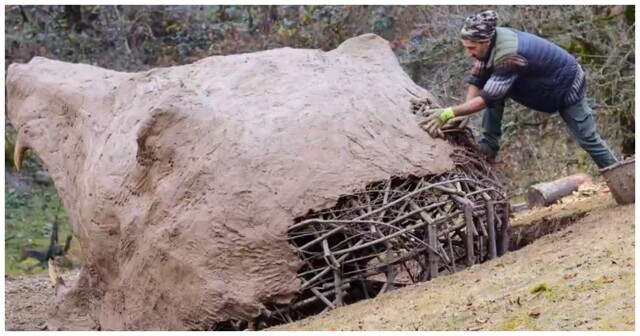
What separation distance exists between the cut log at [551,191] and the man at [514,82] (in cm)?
210

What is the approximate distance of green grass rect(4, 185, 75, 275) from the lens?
15484mm

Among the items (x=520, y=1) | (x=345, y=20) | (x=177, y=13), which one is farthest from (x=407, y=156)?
(x=177, y=13)

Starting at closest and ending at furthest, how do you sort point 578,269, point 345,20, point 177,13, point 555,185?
1. point 578,269
2. point 555,185
3. point 345,20
4. point 177,13

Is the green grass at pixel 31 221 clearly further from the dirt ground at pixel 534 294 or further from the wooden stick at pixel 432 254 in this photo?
the dirt ground at pixel 534 294

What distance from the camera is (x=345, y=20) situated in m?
16.9

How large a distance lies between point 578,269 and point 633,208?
79.2 inches

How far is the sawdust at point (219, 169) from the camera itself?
287 inches

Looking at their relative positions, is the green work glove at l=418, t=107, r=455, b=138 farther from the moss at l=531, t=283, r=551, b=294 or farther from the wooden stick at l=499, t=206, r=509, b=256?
the moss at l=531, t=283, r=551, b=294

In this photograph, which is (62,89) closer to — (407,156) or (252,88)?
(252,88)

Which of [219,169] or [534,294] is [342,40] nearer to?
[219,169]

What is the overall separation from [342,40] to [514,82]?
8.56m

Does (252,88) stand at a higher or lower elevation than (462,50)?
higher

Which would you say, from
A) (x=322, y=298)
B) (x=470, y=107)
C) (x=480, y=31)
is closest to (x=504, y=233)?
(x=470, y=107)

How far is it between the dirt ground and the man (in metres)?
0.88
